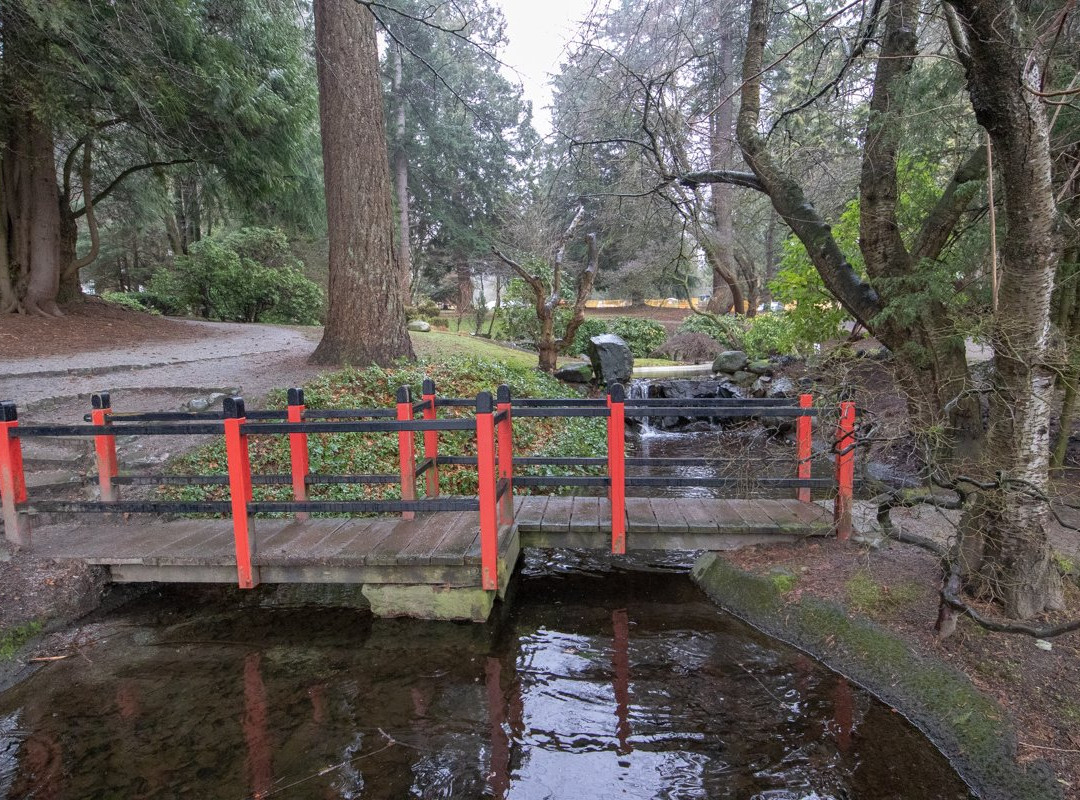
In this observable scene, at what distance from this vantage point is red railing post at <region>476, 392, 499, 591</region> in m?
4.14

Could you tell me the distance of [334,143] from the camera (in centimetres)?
953

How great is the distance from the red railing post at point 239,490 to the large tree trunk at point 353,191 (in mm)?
5289

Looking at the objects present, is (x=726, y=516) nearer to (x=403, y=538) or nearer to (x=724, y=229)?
(x=403, y=538)

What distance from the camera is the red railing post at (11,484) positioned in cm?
446

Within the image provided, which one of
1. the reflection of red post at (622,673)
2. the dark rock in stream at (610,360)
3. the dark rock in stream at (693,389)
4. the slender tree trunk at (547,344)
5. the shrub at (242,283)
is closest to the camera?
the reflection of red post at (622,673)

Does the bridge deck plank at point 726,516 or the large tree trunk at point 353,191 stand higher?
the large tree trunk at point 353,191

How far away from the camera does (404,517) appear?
521 centimetres

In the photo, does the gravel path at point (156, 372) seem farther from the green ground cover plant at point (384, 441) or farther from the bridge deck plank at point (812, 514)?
the bridge deck plank at point (812, 514)

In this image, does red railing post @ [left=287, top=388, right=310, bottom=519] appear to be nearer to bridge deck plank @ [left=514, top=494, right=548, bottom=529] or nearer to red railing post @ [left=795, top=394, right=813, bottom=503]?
bridge deck plank @ [left=514, top=494, right=548, bottom=529]

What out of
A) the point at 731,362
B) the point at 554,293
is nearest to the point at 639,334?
the point at 731,362

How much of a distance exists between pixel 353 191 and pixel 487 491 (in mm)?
7000

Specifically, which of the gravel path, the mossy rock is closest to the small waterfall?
the gravel path

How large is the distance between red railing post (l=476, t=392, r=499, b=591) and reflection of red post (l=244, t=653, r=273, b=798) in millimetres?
1507

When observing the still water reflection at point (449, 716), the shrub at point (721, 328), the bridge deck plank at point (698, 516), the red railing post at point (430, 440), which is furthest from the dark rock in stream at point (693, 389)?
the still water reflection at point (449, 716)
